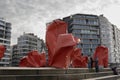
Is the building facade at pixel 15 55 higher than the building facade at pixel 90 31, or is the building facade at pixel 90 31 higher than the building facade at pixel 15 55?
the building facade at pixel 90 31

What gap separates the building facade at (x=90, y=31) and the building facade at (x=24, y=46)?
36276mm

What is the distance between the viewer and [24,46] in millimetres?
127688

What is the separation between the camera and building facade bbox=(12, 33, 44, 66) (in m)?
127

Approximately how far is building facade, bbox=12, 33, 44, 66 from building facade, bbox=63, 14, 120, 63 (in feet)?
119

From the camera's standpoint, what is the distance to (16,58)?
130m

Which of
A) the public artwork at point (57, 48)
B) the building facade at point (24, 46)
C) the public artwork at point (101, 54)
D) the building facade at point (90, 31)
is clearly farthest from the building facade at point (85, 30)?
the public artwork at point (57, 48)

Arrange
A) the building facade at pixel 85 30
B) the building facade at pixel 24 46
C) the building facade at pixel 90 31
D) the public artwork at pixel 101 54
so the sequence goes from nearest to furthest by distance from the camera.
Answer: the public artwork at pixel 101 54
the building facade at pixel 85 30
the building facade at pixel 90 31
the building facade at pixel 24 46

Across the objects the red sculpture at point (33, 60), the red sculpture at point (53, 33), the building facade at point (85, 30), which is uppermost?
the building facade at point (85, 30)

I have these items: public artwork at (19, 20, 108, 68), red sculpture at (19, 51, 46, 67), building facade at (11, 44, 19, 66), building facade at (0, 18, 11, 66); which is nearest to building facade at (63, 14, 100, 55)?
building facade at (0, 18, 11, 66)

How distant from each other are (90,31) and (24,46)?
153 ft

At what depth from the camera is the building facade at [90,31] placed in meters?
92.4

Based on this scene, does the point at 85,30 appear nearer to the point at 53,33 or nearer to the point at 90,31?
the point at 90,31

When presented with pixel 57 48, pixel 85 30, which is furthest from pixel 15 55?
pixel 57 48

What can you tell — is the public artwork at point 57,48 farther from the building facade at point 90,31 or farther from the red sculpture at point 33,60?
the building facade at point 90,31
